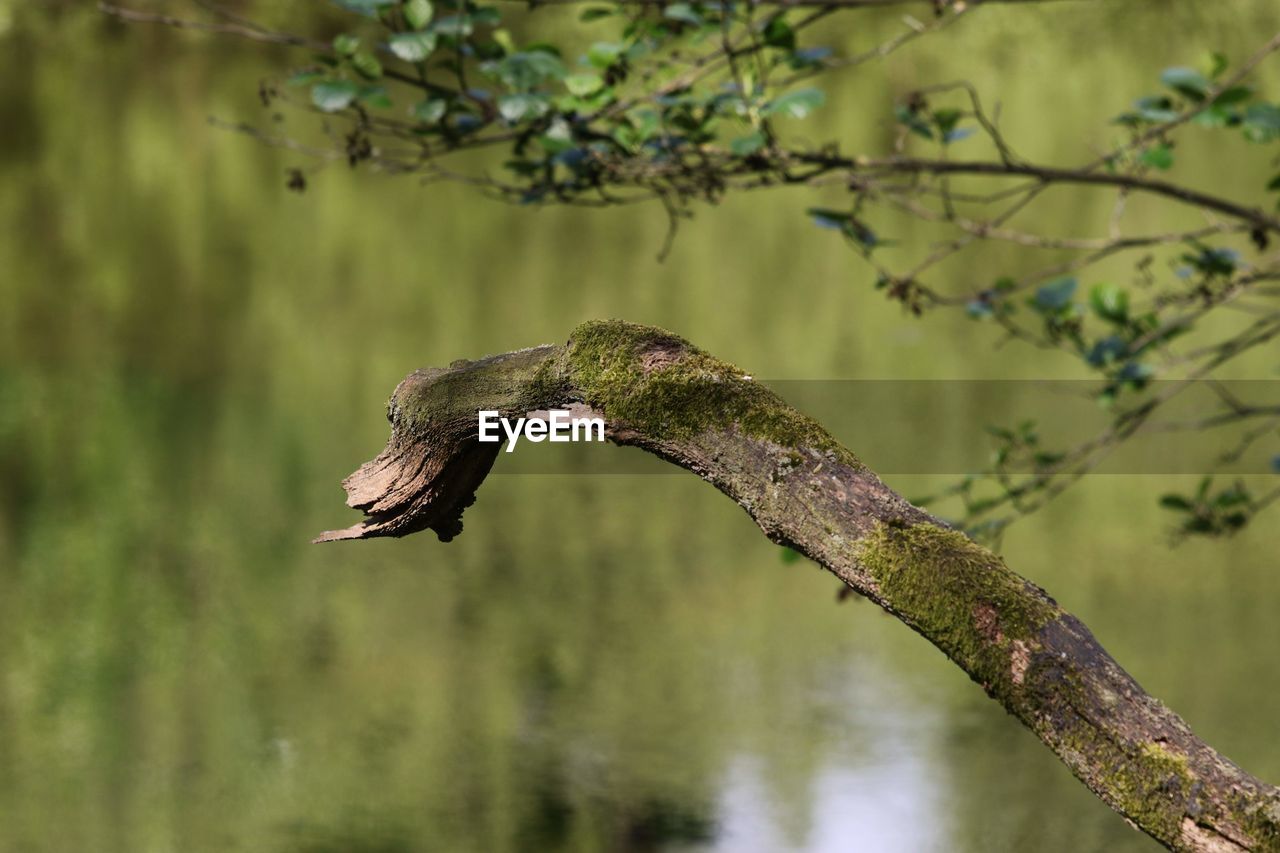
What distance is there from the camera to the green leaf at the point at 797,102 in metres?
2.26

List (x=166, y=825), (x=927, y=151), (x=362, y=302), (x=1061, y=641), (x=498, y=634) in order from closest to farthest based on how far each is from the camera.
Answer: (x=1061, y=641) → (x=166, y=825) → (x=498, y=634) → (x=362, y=302) → (x=927, y=151)

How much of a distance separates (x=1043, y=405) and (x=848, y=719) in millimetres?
2618

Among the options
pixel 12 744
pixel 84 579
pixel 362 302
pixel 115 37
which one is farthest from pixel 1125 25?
pixel 12 744

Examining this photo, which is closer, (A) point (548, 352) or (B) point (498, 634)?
(A) point (548, 352)

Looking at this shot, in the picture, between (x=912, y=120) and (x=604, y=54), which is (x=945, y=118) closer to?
(x=912, y=120)

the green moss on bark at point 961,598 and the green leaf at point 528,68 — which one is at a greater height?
the green leaf at point 528,68

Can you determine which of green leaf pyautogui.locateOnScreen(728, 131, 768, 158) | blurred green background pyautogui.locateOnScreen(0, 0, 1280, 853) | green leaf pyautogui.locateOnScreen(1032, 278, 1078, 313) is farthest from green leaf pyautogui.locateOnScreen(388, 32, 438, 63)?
blurred green background pyautogui.locateOnScreen(0, 0, 1280, 853)

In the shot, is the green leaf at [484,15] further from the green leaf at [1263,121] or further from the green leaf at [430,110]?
the green leaf at [1263,121]

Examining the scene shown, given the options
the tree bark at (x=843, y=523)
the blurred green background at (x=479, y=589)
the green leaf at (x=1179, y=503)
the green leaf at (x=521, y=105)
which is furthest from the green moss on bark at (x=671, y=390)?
the blurred green background at (x=479, y=589)

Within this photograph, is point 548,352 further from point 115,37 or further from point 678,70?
point 115,37

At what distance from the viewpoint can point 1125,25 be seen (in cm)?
1250

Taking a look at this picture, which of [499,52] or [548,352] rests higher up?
[499,52]

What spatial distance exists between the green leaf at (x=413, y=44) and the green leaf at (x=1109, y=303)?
46.0 inches

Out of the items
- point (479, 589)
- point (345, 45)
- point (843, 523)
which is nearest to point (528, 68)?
point (345, 45)
